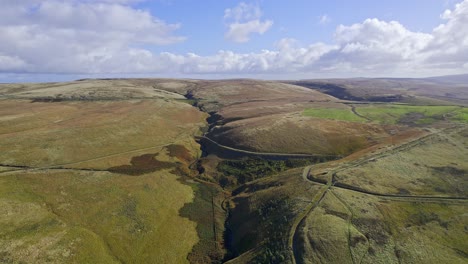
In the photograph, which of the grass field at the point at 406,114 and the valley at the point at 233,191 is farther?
the grass field at the point at 406,114

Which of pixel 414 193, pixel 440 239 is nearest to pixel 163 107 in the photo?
pixel 414 193

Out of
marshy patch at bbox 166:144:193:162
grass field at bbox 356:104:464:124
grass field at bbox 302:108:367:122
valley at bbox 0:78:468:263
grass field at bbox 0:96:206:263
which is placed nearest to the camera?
valley at bbox 0:78:468:263

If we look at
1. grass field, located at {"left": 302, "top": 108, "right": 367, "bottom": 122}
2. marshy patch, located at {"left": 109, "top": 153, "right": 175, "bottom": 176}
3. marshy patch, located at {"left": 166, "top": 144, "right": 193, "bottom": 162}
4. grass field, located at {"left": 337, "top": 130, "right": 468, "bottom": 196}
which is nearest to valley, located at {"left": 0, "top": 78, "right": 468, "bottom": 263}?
grass field, located at {"left": 337, "top": 130, "right": 468, "bottom": 196}

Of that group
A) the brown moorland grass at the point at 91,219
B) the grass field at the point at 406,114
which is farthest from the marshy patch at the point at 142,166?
the grass field at the point at 406,114

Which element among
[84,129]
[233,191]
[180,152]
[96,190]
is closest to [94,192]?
[96,190]

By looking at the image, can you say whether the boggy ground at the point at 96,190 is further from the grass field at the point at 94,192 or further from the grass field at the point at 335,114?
the grass field at the point at 335,114

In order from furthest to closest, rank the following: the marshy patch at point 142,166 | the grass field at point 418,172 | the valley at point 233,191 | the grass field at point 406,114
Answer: the grass field at point 406,114
the marshy patch at point 142,166
the grass field at point 418,172
the valley at point 233,191

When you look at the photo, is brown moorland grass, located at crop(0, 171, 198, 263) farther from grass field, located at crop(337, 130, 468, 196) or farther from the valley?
grass field, located at crop(337, 130, 468, 196)

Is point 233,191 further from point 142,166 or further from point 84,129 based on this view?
point 84,129

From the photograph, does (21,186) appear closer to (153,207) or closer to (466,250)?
(153,207)
